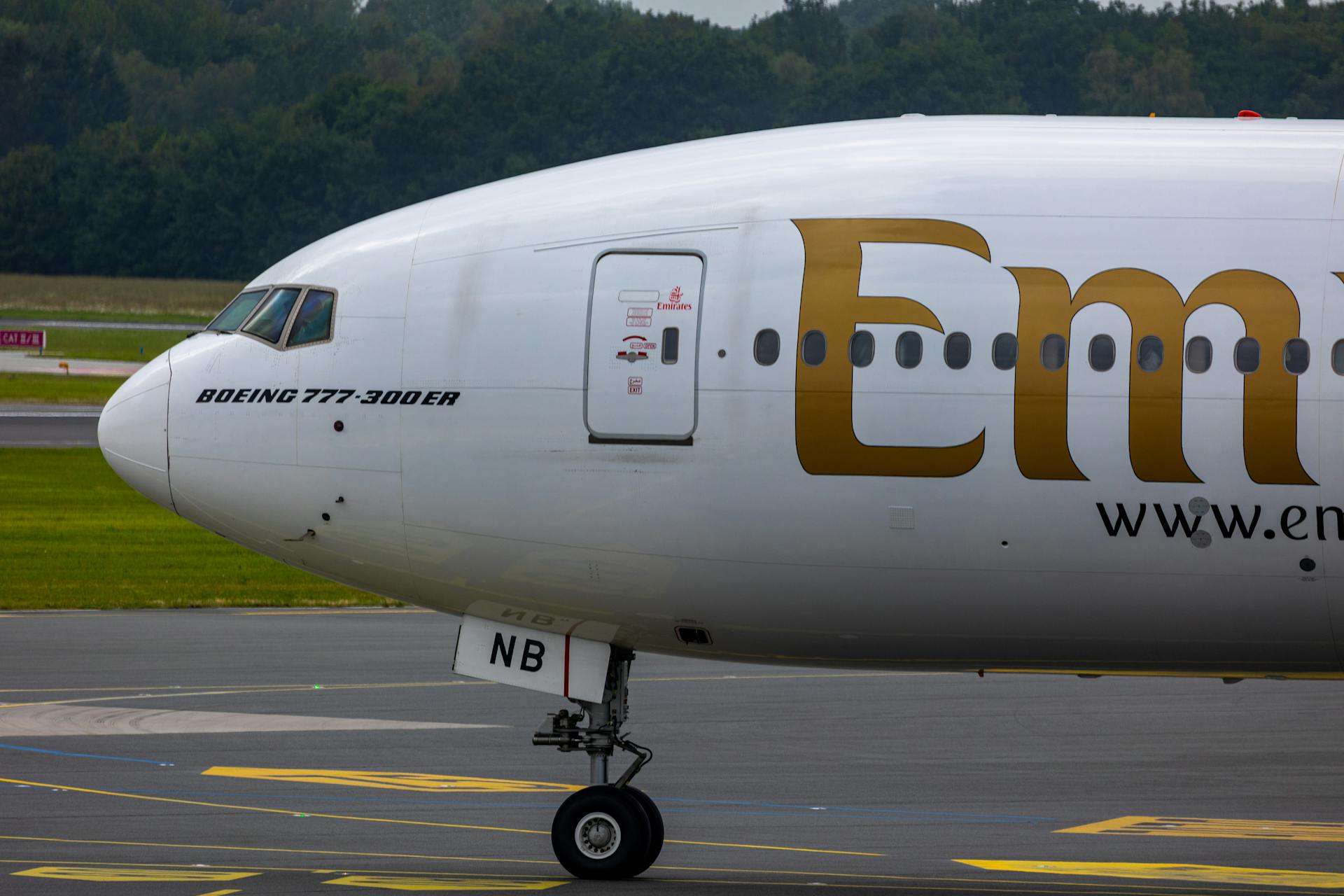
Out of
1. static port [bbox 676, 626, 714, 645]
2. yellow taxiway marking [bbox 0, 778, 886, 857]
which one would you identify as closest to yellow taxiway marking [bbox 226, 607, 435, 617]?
yellow taxiway marking [bbox 0, 778, 886, 857]

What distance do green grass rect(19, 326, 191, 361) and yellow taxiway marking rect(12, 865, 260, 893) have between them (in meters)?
→ 71.9

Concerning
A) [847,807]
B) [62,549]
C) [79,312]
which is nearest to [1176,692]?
[847,807]

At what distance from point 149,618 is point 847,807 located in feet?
48.8

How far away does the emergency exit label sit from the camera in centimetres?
1359

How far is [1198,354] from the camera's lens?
1204 centimetres

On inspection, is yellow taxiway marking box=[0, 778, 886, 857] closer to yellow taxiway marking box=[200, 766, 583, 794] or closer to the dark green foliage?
yellow taxiway marking box=[200, 766, 583, 794]

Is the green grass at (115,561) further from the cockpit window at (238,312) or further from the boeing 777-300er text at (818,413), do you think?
the boeing 777-300er text at (818,413)

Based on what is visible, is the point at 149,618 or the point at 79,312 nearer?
the point at 149,618

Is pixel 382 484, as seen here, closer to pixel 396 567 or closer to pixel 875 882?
pixel 396 567

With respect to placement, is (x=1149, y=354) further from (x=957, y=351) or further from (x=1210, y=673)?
(x=1210, y=673)

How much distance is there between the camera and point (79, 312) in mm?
117875

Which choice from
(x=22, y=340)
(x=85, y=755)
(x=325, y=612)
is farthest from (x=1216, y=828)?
(x=22, y=340)

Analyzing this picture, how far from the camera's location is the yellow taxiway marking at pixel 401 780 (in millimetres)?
17234

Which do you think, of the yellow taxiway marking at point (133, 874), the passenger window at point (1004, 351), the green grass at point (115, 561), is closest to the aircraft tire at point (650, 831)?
the yellow taxiway marking at point (133, 874)
